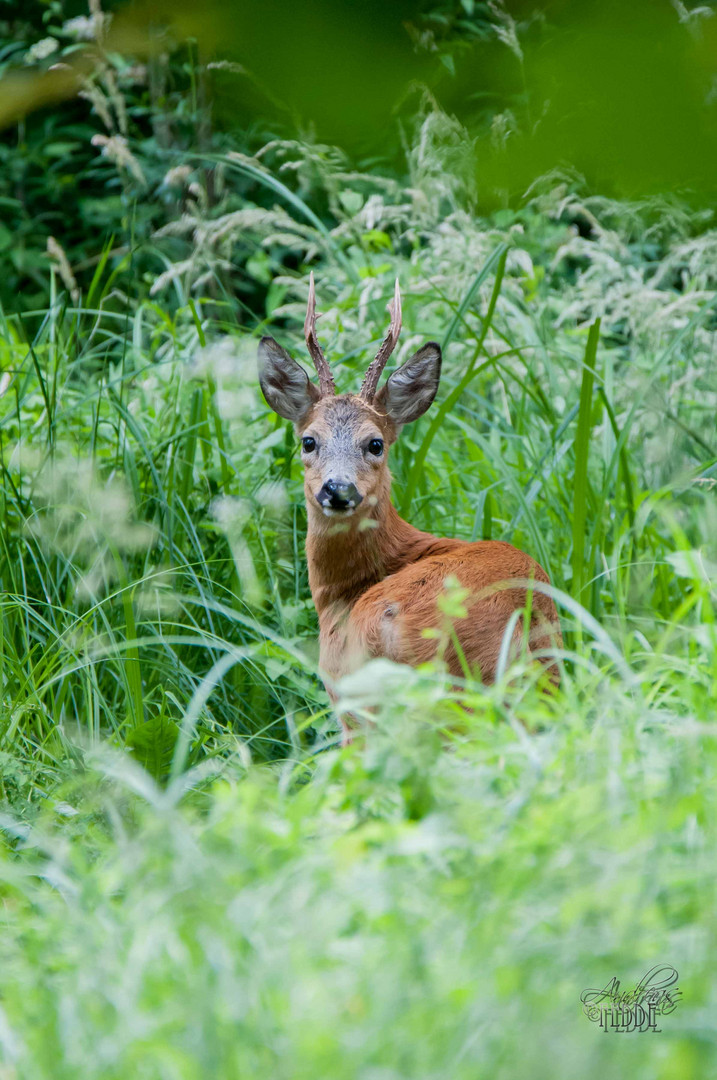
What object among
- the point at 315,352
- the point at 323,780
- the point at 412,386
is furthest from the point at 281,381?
the point at 323,780

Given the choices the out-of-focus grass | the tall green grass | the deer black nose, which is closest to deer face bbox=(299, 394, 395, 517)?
the deer black nose

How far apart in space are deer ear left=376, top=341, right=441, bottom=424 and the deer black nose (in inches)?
23.7

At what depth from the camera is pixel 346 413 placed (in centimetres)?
402

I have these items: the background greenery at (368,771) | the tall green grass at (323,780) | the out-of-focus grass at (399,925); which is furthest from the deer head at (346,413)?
the out-of-focus grass at (399,925)

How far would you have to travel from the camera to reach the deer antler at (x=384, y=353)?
3939 millimetres

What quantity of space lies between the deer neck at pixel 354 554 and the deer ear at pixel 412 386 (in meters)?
0.45

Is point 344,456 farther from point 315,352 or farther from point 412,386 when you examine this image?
point 412,386

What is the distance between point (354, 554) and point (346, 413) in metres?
0.51

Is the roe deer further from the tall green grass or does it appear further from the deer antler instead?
the tall green grass

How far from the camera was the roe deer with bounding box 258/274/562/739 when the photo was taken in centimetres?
316

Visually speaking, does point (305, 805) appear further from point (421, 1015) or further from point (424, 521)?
point (424, 521)

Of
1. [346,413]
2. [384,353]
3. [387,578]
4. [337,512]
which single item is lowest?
[387,578]

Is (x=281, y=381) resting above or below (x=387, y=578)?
above

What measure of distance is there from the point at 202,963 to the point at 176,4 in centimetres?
120
